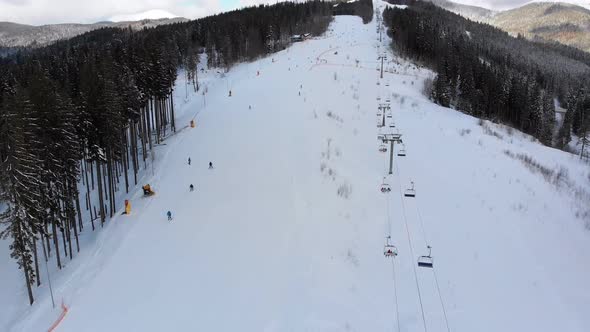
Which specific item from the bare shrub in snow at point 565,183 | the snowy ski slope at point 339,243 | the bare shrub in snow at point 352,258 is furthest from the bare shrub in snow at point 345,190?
the bare shrub in snow at point 565,183

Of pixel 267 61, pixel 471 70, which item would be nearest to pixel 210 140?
pixel 267 61

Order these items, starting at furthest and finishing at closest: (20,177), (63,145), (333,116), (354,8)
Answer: (354,8) < (333,116) < (63,145) < (20,177)

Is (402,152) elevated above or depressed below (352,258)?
above

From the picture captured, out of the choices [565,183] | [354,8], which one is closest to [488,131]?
[565,183]

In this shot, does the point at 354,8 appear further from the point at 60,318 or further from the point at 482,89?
the point at 60,318

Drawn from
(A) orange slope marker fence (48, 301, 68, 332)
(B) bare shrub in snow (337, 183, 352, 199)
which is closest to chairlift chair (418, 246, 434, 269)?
(B) bare shrub in snow (337, 183, 352, 199)

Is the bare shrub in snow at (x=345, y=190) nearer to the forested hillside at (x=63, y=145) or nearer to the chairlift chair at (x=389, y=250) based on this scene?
the chairlift chair at (x=389, y=250)

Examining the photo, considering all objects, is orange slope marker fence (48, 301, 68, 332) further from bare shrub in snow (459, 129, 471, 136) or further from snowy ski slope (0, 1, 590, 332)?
bare shrub in snow (459, 129, 471, 136)

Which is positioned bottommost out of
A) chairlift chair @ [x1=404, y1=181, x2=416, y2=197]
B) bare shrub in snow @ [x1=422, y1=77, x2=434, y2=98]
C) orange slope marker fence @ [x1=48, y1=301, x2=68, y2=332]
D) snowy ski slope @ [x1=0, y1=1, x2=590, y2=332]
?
orange slope marker fence @ [x1=48, y1=301, x2=68, y2=332]
